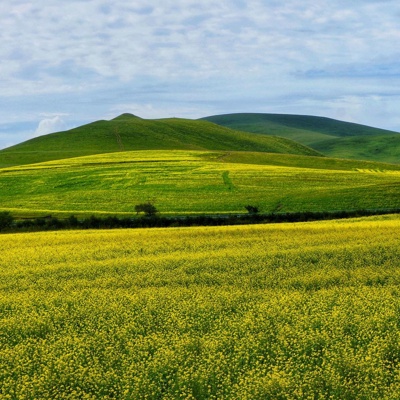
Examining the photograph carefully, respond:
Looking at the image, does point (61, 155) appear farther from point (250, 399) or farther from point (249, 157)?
point (250, 399)

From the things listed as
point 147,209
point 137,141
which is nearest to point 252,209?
point 147,209

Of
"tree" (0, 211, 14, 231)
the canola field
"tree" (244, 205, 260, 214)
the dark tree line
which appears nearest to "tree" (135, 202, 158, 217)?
the dark tree line

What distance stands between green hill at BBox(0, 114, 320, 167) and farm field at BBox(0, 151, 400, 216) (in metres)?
32.4

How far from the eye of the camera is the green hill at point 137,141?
407ft

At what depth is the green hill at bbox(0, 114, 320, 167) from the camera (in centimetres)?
12412

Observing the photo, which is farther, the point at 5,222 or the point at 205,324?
the point at 5,222

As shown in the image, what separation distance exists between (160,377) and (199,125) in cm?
16026

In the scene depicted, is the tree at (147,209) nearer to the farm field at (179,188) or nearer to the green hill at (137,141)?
the farm field at (179,188)

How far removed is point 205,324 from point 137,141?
417 feet

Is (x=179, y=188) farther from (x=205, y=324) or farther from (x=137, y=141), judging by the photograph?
(x=137, y=141)

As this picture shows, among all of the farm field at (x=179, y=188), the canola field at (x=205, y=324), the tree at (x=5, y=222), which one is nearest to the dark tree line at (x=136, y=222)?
the tree at (x=5, y=222)

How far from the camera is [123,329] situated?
40.9 ft

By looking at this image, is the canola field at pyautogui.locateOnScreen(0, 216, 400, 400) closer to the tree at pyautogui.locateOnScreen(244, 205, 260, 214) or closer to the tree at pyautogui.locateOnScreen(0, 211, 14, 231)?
the tree at pyautogui.locateOnScreen(0, 211, 14, 231)

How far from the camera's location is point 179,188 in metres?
63.5
